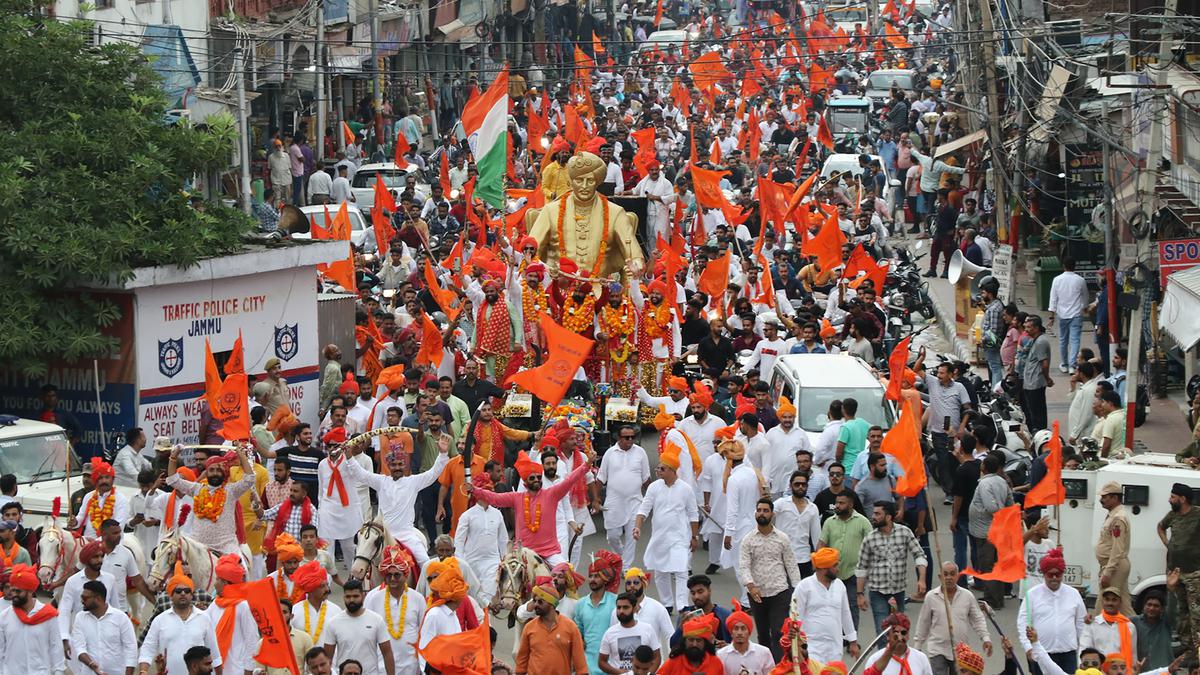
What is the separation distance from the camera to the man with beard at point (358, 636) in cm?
1292

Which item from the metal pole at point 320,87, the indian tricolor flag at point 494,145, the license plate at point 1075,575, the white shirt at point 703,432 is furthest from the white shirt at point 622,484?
the metal pole at point 320,87

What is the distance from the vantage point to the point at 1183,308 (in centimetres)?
2100

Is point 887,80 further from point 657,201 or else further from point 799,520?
point 799,520

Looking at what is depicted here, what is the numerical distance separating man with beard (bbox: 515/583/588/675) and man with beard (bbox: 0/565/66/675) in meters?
2.78

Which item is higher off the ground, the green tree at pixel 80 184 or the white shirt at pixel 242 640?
the green tree at pixel 80 184

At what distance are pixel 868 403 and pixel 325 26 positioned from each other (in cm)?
2709

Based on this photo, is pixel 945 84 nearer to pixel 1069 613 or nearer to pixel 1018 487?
pixel 1018 487

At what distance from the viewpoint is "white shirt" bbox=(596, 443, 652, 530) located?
17.2 m

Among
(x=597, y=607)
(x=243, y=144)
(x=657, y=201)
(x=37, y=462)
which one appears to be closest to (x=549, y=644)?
(x=597, y=607)

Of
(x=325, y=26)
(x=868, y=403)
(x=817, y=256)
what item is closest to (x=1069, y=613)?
(x=868, y=403)

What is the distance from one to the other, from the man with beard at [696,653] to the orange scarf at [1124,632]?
253 centimetres

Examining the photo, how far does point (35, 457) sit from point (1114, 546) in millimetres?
8204

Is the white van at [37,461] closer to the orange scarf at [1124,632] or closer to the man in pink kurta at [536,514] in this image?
the man in pink kurta at [536,514]

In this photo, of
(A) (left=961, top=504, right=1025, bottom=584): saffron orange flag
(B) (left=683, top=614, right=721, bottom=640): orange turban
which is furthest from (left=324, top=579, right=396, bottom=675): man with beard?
(A) (left=961, top=504, right=1025, bottom=584): saffron orange flag
